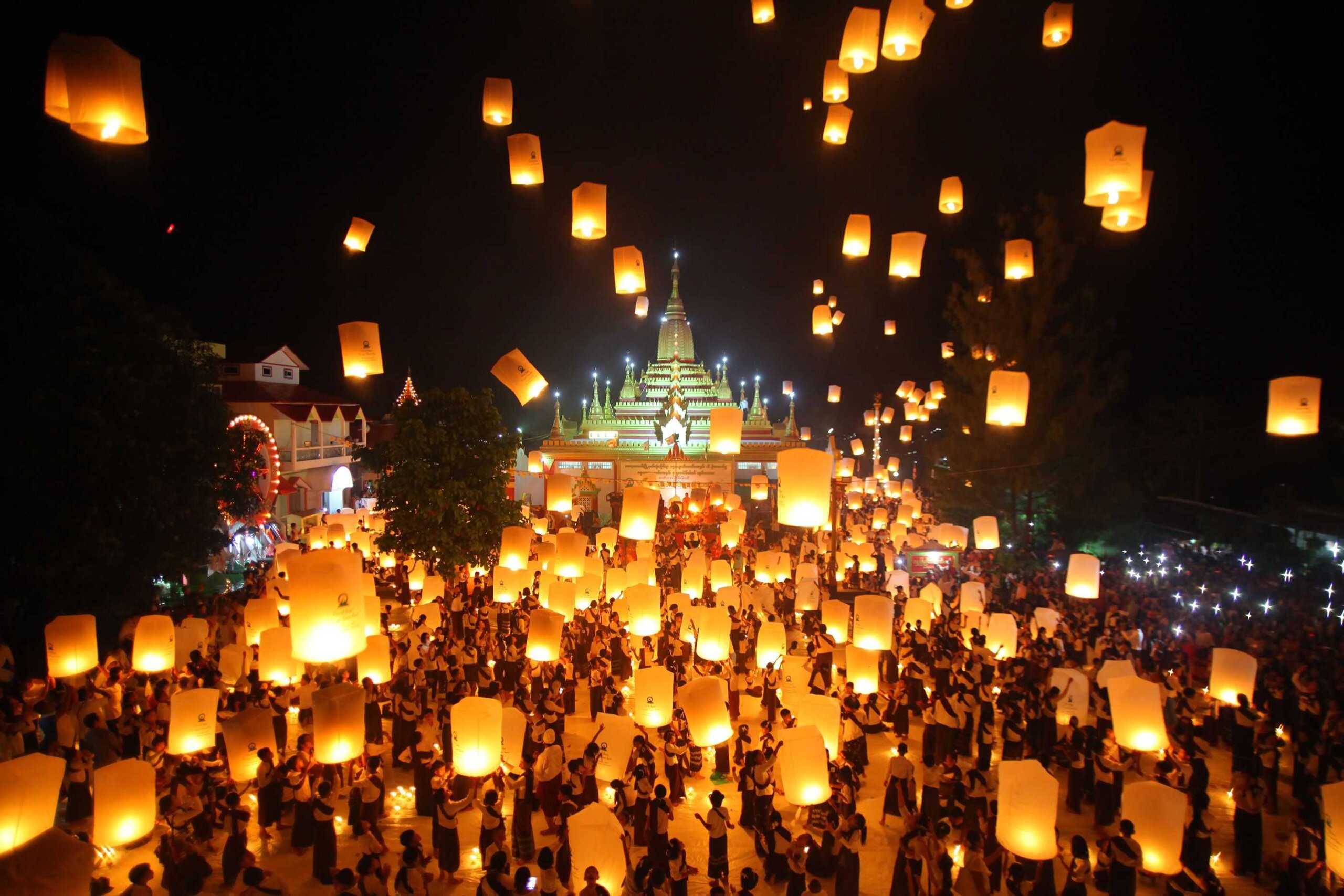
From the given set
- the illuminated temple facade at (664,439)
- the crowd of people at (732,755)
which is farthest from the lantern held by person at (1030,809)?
the illuminated temple facade at (664,439)

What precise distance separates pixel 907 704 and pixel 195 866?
8.97 meters

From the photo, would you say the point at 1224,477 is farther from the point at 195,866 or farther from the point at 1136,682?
the point at 195,866

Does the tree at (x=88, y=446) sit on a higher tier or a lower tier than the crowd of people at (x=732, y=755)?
higher

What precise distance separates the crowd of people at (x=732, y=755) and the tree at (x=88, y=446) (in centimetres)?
110

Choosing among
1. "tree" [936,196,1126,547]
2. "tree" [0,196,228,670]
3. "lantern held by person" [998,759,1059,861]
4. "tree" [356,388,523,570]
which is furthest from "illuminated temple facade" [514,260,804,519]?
"lantern held by person" [998,759,1059,861]

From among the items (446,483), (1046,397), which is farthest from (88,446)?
(1046,397)

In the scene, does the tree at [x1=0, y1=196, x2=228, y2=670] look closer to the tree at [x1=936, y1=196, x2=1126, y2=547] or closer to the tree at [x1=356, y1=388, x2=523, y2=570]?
the tree at [x1=356, y1=388, x2=523, y2=570]

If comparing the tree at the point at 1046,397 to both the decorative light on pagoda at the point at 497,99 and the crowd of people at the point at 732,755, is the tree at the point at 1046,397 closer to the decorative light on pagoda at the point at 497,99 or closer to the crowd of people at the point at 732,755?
the crowd of people at the point at 732,755

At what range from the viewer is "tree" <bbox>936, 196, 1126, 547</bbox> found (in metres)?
19.2

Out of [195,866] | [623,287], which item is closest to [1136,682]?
[623,287]

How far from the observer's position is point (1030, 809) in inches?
247

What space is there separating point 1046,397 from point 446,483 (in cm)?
1511

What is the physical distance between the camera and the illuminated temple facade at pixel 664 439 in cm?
3166

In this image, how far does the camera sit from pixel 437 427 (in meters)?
14.4
